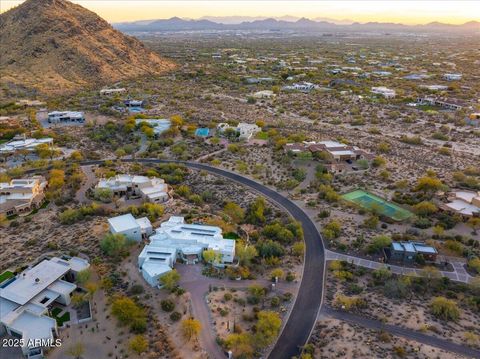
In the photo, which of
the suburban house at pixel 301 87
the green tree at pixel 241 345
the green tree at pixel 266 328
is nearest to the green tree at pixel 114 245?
the green tree at pixel 241 345

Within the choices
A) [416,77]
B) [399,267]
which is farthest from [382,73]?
[399,267]

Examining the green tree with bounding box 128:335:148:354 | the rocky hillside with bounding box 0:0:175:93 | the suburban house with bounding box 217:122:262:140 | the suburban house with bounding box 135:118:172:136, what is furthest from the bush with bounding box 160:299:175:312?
the rocky hillside with bounding box 0:0:175:93

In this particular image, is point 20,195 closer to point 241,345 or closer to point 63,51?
point 241,345

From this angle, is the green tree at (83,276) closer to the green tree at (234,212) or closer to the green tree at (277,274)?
the green tree at (277,274)

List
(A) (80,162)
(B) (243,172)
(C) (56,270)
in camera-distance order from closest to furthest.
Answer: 1. (C) (56,270)
2. (B) (243,172)
3. (A) (80,162)

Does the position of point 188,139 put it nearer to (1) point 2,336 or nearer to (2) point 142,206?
(2) point 142,206

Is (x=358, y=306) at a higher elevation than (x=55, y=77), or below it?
below

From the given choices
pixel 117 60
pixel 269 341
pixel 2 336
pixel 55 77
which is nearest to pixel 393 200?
pixel 269 341
